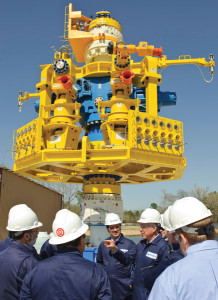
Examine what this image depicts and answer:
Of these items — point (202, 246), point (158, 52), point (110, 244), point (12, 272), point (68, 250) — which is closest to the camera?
point (202, 246)

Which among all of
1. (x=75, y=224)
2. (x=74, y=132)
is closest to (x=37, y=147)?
(x=74, y=132)

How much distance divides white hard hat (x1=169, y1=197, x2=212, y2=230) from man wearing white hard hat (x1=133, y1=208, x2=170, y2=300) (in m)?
3.12

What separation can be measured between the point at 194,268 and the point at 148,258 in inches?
140

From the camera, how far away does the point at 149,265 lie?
18.1 ft

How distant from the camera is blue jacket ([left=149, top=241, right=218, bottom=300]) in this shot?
2102 millimetres

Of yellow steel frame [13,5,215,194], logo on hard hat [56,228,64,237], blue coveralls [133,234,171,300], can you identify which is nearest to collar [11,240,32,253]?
logo on hard hat [56,228,64,237]

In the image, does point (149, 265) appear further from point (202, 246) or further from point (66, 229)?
point (202, 246)

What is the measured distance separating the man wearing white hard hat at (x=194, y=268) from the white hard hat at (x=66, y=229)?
47.5 inches

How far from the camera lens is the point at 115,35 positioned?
56.2ft

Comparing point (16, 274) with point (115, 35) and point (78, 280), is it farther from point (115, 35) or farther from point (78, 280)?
point (115, 35)

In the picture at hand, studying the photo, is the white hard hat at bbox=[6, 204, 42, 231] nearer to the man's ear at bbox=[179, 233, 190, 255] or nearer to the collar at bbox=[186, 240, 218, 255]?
the man's ear at bbox=[179, 233, 190, 255]

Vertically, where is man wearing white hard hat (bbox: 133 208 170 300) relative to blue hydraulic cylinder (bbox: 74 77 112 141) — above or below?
below

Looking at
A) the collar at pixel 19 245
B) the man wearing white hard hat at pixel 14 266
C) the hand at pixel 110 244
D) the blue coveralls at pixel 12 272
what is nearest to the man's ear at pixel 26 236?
the man wearing white hard hat at pixel 14 266

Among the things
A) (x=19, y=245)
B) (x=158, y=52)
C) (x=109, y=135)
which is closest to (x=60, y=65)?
(x=109, y=135)
